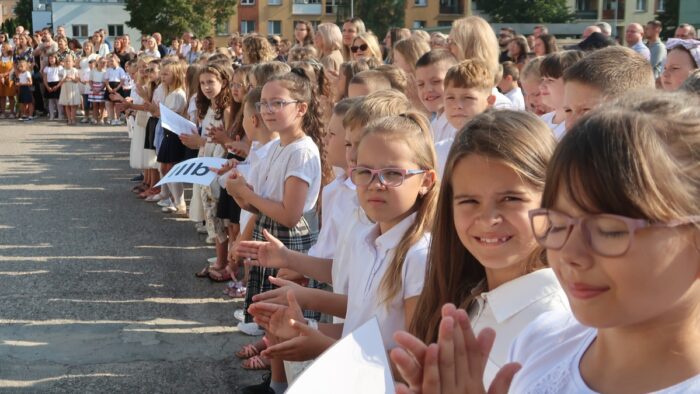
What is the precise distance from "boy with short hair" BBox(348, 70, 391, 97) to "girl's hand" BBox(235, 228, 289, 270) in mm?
1762

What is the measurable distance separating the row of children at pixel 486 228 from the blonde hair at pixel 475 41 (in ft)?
2.95

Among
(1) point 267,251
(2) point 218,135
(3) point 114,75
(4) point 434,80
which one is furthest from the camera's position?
(3) point 114,75

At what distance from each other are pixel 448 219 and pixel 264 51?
598 cm

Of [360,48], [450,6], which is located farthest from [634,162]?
[450,6]

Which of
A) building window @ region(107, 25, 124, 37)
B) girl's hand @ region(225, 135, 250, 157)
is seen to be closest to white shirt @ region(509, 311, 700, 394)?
girl's hand @ region(225, 135, 250, 157)

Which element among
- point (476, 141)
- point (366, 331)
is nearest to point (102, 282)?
point (476, 141)

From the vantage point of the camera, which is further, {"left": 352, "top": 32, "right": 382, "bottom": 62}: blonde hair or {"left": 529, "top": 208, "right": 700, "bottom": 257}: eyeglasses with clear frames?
{"left": 352, "top": 32, "right": 382, "bottom": 62}: blonde hair

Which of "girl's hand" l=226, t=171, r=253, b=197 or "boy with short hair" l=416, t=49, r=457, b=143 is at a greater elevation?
"boy with short hair" l=416, t=49, r=457, b=143

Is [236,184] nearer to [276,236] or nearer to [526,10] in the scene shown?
[276,236]

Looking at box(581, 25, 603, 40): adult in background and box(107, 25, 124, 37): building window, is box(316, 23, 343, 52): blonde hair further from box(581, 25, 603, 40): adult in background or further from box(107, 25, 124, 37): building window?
box(107, 25, 124, 37): building window

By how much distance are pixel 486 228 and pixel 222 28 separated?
210ft

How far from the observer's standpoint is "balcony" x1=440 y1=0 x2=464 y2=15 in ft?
231

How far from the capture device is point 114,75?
2144 centimetres

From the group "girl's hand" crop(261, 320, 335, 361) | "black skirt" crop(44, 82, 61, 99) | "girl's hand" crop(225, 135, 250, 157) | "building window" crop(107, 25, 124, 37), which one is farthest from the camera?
"building window" crop(107, 25, 124, 37)
